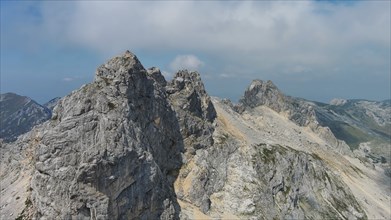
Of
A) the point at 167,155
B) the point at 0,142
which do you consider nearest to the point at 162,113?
the point at 167,155

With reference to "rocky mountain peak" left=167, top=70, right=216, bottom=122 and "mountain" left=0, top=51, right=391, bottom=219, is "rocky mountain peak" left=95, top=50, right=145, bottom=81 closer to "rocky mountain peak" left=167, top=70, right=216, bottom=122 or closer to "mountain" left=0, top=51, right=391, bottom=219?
"mountain" left=0, top=51, right=391, bottom=219

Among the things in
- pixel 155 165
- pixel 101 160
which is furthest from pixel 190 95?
pixel 101 160

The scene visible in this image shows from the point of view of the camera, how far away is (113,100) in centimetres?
6950

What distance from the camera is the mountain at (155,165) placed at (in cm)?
6059

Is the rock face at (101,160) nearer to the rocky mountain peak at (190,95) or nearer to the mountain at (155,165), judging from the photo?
the mountain at (155,165)

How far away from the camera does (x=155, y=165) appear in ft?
233

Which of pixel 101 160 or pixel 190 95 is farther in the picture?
pixel 190 95

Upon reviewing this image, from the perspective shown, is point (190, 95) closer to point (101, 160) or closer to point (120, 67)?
point (120, 67)

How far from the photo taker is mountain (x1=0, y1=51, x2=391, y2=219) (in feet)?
199

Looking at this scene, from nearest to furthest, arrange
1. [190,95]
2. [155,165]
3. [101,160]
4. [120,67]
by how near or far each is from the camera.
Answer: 1. [101,160]
2. [155,165]
3. [120,67]
4. [190,95]

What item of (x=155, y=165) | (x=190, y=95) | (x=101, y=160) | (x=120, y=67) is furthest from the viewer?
(x=190, y=95)

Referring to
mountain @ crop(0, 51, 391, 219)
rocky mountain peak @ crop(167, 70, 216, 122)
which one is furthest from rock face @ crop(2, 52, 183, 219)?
rocky mountain peak @ crop(167, 70, 216, 122)

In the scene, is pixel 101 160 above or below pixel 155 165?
above

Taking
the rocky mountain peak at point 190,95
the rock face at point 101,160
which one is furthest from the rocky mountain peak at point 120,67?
the rocky mountain peak at point 190,95
